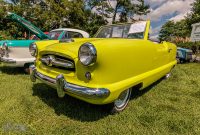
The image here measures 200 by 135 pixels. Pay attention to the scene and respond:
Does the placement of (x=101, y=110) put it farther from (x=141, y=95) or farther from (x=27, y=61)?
(x=27, y=61)

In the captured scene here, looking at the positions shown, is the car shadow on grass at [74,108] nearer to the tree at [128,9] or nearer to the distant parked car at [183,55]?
the distant parked car at [183,55]

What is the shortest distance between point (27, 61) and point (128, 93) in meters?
3.30

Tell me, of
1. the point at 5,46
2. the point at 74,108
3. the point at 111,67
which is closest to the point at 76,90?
the point at 111,67

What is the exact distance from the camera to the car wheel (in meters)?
2.94

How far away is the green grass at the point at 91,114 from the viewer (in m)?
2.57

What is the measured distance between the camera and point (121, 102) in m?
3.14

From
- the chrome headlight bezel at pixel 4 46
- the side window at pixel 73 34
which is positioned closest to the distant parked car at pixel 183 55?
the side window at pixel 73 34

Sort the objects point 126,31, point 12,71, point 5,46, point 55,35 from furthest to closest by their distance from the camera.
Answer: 1. point 55,35
2. point 12,71
3. point 5,46
4. point 126,31

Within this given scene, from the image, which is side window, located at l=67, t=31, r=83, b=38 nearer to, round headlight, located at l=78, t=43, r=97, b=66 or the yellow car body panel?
the yellow car body panel

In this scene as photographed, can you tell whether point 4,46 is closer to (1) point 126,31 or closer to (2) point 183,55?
(1) point 126,31

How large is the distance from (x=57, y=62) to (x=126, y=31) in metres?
1.82

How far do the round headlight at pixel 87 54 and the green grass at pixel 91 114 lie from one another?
92 centimetres

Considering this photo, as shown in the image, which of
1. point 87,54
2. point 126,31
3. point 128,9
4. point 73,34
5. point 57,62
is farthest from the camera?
point 128,9

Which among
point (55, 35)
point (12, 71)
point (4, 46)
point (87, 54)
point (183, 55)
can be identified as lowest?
point (12, 71)
